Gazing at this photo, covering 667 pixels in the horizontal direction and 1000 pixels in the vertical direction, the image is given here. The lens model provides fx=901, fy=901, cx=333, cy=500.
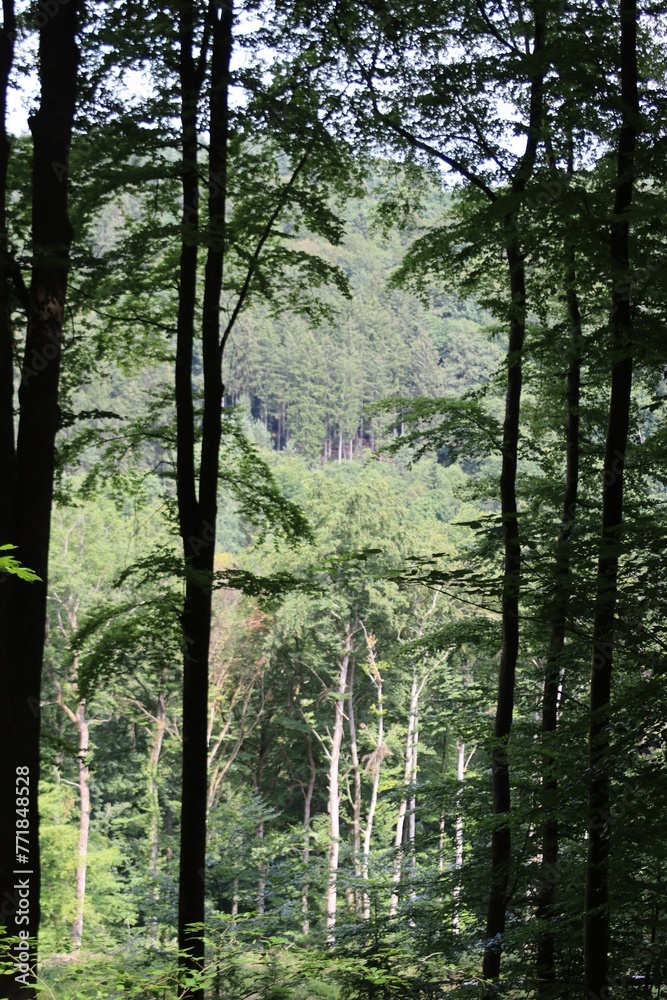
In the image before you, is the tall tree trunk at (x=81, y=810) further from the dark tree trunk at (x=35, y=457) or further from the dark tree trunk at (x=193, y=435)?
the dark tree trunk at (x=35, y=457)

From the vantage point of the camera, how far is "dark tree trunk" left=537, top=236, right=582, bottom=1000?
15.6 ft

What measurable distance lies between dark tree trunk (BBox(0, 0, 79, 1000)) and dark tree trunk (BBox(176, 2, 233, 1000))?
3.24 ft

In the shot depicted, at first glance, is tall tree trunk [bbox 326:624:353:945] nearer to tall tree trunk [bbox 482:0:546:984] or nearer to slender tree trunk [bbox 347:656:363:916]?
slender tree trunk [bbox 347:656:363:916]

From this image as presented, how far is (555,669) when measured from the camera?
7246mm

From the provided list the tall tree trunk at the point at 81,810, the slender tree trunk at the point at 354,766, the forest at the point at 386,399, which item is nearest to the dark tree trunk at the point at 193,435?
the forest at the point at 386,399

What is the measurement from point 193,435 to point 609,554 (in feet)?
14.0

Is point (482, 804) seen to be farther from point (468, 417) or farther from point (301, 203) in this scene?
point (301, 203)

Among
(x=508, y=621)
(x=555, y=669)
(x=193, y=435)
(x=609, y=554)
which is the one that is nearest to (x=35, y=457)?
(x=193, y=435)

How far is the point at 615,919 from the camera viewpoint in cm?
562

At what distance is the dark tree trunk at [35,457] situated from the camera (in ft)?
14.7

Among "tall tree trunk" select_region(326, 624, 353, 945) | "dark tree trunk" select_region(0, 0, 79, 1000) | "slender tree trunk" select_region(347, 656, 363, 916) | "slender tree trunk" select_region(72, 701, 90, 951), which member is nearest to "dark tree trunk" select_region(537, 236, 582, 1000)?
"dark tree trunk" select_region(0, 0, 79, 1000)

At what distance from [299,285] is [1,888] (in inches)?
202

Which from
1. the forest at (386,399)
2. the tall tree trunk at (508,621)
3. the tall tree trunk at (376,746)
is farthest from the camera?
the tall tree trunk at (376,746)

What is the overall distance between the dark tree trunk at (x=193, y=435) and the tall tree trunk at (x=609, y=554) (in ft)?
9.53
